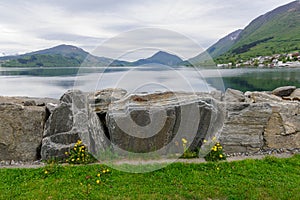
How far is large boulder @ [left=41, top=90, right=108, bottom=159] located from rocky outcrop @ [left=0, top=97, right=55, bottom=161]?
16.3 inches

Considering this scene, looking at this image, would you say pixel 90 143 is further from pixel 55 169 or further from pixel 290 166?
pixel 290 166

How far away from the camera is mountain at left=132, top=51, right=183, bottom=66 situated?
7.97 metres

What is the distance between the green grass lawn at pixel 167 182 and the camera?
6.10 metres

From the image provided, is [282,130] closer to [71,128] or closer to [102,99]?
[102,99]

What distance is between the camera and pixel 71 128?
8.38 m

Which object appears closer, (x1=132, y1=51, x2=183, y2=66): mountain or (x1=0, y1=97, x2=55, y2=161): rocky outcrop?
(x1=132, y1=51, x2=183, y2=66): mountain

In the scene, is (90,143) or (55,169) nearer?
(55,169)

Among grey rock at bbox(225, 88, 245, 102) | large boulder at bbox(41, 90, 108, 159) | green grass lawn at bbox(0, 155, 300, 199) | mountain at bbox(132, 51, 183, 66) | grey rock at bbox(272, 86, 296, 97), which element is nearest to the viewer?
green grass lawn at bbox(0, 155, 300, 199)

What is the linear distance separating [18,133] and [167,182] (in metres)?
5.27

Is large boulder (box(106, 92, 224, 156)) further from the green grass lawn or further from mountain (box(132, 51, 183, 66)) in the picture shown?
mountain (box(132, 51, 183, 66))

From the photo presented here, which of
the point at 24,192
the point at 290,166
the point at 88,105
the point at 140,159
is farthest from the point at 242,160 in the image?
the point at 24,192

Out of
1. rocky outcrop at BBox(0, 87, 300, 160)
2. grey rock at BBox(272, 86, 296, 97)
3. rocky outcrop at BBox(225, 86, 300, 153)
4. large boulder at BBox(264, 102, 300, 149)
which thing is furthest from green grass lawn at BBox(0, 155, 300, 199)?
grey rock at BBox(272, 86, 296, 97)

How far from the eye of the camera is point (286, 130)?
912 cm

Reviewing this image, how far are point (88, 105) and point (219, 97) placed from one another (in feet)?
19.5
